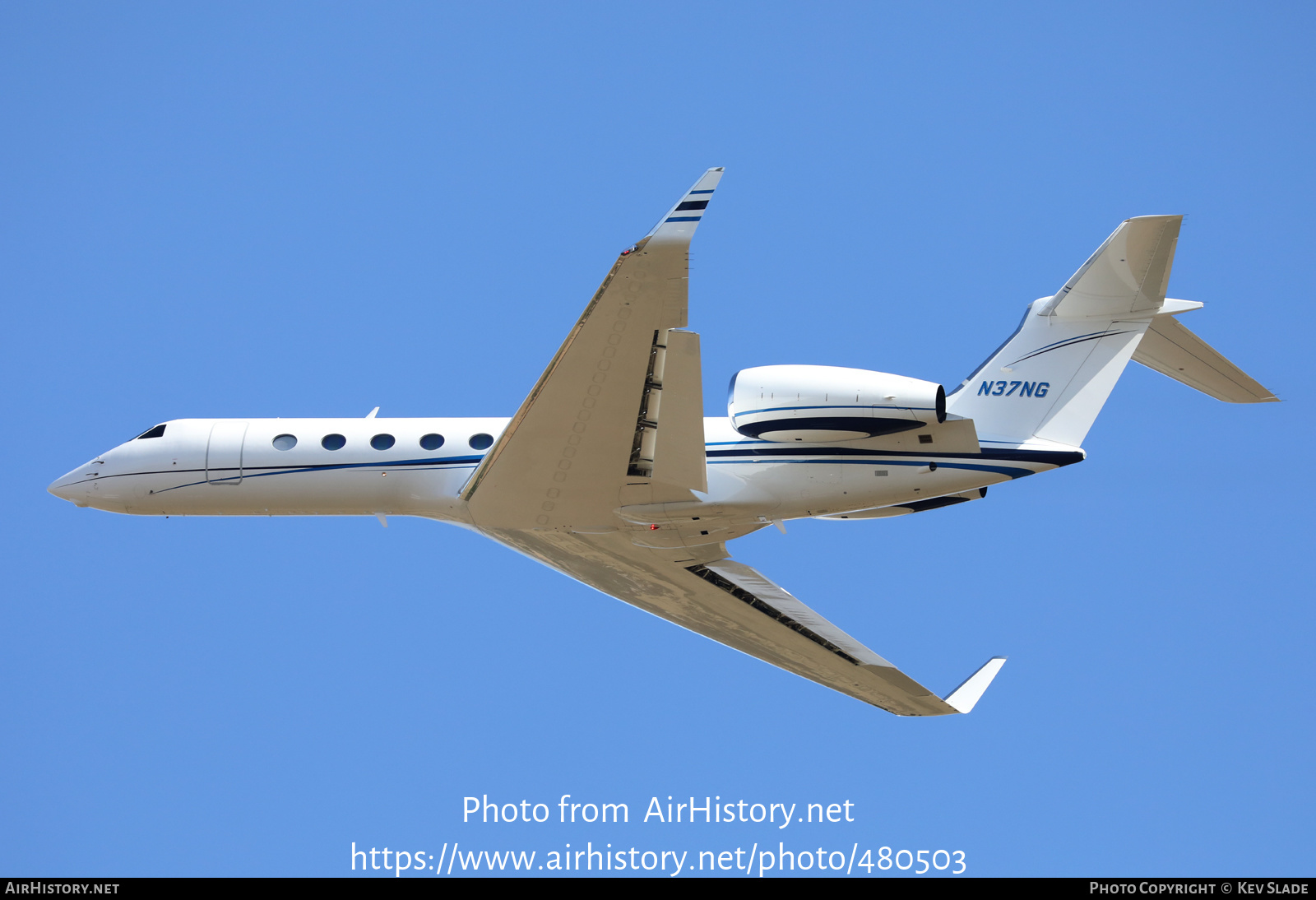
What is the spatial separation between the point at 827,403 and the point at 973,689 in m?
7.67

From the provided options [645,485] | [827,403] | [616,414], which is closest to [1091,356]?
[827,403]

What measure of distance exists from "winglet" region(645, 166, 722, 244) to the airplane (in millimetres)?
90

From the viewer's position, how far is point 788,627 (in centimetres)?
2023

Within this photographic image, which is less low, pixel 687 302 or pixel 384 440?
pixel 384 440

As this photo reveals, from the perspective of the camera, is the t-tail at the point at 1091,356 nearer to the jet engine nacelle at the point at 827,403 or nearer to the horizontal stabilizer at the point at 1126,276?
the horizontal stabilizer at the point at 1126,276

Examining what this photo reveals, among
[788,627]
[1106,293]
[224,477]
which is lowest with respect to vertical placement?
[788,627]

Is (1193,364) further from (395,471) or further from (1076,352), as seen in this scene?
(395,471)

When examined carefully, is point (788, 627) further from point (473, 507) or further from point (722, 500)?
point (473, 507)

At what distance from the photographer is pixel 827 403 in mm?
15461

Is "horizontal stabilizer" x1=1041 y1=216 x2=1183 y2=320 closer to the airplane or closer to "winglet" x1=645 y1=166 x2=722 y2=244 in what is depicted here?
the airplane

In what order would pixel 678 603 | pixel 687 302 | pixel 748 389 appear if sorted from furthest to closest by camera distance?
pixel 678 603 < pixel 748 389 < pixel 687 302

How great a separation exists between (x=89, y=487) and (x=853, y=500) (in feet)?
38.2

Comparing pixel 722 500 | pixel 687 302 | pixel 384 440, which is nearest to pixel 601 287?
pixel 687 302

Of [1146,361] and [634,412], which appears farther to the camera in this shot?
[1146,361]
